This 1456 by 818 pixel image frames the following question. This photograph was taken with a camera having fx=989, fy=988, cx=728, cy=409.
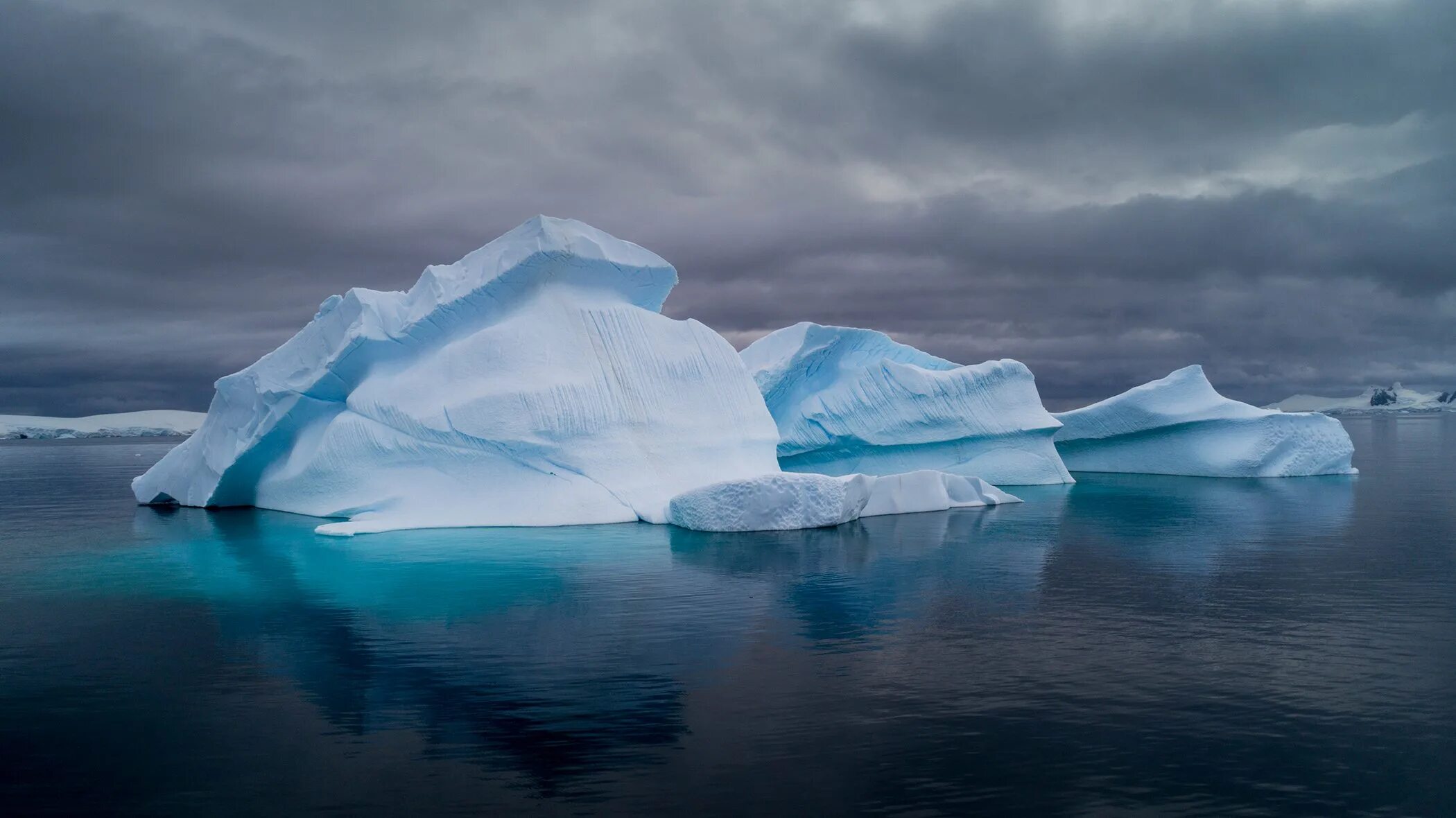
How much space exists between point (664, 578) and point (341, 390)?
31.2 feet

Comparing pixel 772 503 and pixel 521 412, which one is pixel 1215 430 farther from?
pixel 521 412

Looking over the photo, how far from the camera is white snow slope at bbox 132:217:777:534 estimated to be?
14773 millimetres

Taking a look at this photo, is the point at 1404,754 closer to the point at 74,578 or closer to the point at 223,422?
the point at 74,578

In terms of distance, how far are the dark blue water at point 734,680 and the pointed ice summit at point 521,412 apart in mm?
2237

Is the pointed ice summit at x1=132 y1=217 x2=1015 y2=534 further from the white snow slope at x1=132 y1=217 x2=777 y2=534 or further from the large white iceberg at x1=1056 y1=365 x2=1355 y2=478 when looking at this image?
the large white iceberg at x1=1056 y1=365 x2=1355 y2=478

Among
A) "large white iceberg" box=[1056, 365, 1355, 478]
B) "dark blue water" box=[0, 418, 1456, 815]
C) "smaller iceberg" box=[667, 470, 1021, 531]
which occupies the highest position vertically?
"large white iceberg" box=[1056, 365, 1355, 478]

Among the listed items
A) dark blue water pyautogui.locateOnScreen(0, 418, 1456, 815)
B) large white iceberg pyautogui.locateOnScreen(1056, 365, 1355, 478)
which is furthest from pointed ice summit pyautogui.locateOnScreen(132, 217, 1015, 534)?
large white iceberg pyautogui.locateOnScreen(1056, 365, 1355, 478)

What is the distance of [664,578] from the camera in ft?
33.2

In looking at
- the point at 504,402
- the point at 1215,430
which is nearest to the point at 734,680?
the point at 504,402

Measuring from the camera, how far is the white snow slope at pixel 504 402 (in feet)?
48.5

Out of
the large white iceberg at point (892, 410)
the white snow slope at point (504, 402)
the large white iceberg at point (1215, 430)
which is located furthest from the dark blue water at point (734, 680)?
the large white iceberg at point (1215, 430)

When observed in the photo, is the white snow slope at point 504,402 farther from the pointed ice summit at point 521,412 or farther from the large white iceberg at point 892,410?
the large white iceberg at point 892,410

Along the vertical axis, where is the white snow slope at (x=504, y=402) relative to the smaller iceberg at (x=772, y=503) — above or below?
above

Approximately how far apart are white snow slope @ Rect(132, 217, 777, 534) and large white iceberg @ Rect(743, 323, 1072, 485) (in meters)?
5.40
